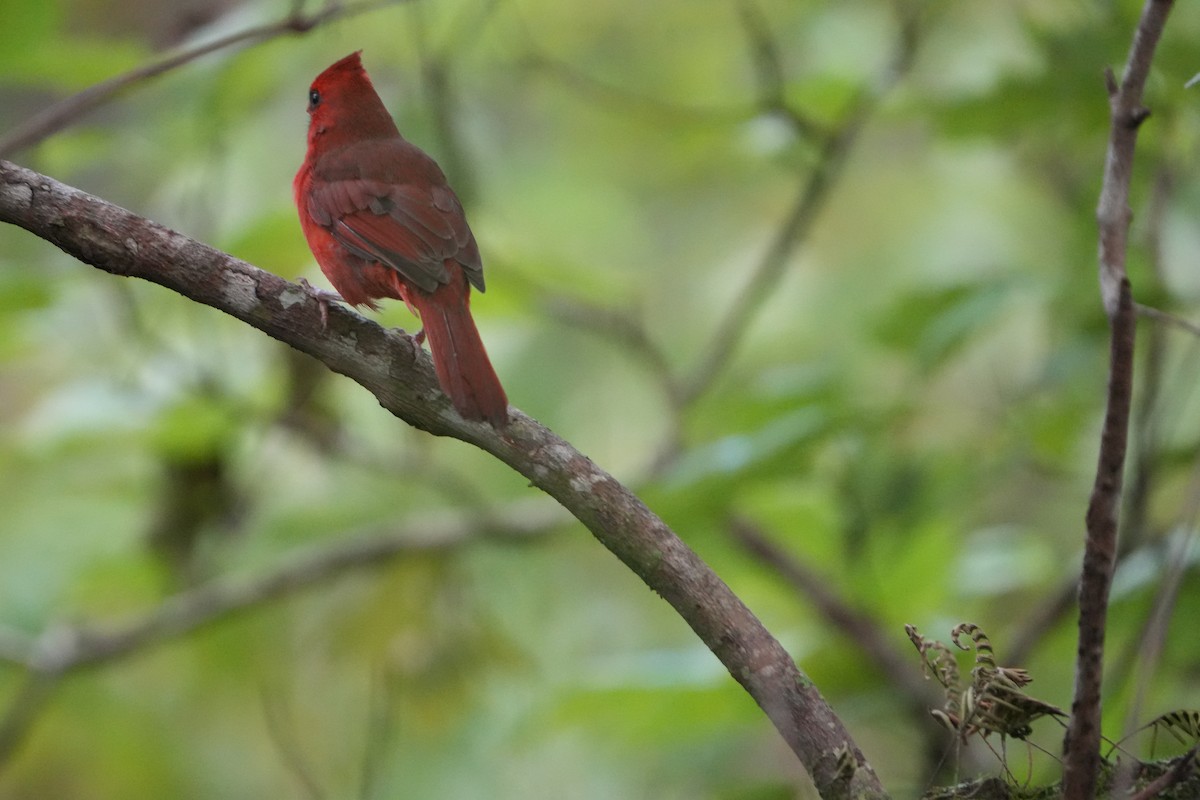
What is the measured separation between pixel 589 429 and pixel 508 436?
4762 millimetres

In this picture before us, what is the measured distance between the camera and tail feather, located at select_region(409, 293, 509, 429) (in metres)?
1.88

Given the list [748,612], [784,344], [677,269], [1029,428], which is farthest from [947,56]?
[748,612]

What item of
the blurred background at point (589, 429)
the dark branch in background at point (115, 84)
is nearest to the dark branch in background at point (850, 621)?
the blurred background at point (589, 429)

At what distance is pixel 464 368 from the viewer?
6.55 ft

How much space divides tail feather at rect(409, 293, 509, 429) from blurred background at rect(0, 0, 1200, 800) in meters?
0.69

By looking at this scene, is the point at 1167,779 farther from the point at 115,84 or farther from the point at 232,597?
the point at 232,597

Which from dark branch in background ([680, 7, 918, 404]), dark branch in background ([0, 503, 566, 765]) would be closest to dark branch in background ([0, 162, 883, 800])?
dark branch in background ([680, 7, 918, 404])

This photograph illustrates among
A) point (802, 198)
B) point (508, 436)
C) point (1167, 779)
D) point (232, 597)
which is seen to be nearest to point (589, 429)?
point (232, 597)

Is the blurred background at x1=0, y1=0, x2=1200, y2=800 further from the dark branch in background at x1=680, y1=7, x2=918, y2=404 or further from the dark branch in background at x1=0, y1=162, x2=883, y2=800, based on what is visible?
the dark branch in background at x1=0, y1=162, x2=883, y2=800

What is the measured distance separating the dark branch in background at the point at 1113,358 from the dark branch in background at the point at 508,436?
0.36 metres

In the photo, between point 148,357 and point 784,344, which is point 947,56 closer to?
point 784,344

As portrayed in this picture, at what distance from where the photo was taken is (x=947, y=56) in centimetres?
587

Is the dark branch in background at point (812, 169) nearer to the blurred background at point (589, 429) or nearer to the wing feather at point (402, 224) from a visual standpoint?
the blurred background at point (589, 429)

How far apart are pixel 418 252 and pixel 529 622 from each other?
10.6ft
